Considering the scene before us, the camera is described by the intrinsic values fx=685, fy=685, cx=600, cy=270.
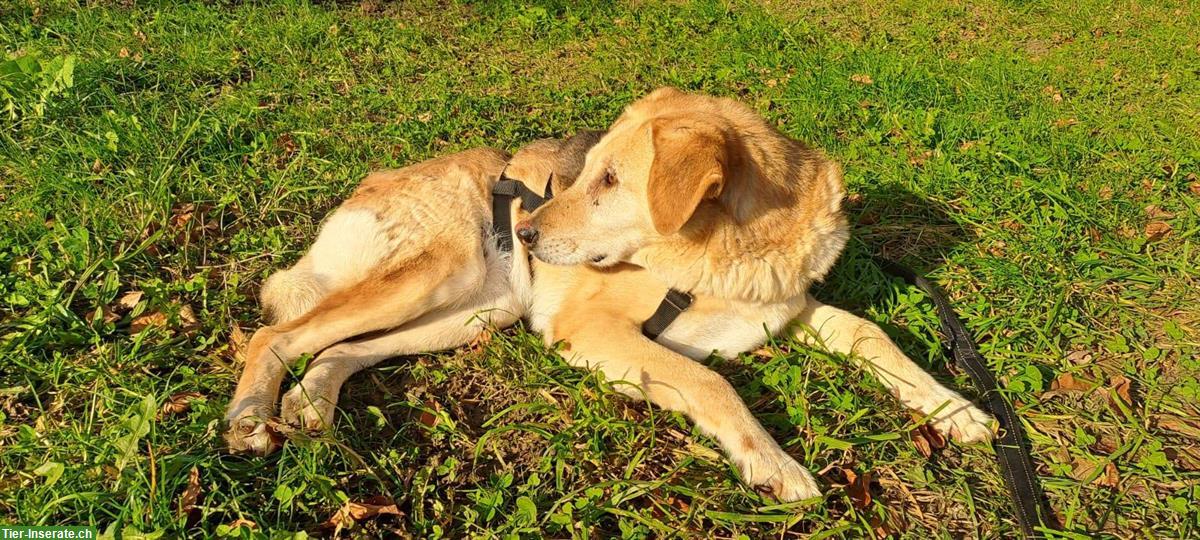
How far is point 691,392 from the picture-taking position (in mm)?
2977

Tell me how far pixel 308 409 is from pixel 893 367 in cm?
266

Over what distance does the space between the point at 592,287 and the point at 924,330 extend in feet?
5.89

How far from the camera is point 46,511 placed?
234 centimetres

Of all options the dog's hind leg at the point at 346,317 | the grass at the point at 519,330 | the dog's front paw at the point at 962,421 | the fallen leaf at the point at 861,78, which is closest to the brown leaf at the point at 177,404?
the grass at the point at 519,330

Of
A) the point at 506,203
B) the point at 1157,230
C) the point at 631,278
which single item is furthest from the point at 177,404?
the point at 1157,230

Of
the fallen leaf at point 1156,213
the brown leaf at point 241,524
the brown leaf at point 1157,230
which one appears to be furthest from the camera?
the fallen leaf at point 1156,213

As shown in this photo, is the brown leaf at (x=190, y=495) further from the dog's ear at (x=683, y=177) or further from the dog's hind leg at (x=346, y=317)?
the dog's ear at (x=683, y=177)

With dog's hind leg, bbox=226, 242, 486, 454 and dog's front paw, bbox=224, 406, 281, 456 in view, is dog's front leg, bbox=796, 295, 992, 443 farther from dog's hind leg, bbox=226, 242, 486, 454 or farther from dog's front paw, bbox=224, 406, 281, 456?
dog's front paw, bbox=224, 406, 281, 456

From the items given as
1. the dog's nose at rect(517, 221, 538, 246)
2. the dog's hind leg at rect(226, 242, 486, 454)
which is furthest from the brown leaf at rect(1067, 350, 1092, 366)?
the dog's hind leg at rect(226, 242, 486, 454)

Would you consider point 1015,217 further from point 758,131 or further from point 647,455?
point 647,455

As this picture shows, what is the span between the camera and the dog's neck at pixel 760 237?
3.13m

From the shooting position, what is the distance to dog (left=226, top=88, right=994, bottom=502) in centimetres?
293

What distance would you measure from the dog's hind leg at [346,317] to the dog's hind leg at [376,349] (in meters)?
0.08

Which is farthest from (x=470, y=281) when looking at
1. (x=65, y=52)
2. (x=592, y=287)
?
(x=65, y=52)
